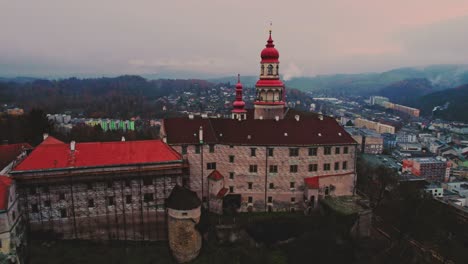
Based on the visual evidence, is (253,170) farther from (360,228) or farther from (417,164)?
(417,164)

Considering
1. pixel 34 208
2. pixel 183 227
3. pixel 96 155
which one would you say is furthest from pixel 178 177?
pixel 34 208

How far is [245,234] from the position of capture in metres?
42.2

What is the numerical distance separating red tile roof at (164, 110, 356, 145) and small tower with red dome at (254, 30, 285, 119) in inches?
540

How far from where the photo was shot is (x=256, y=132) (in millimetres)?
47719

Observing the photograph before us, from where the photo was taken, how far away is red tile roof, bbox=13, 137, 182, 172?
38.5 m

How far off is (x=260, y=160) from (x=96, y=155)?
20.4 m

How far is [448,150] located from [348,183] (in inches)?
4006

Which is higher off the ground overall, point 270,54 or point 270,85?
point 270,54

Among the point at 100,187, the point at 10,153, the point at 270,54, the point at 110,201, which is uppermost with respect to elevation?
the point at 270,54

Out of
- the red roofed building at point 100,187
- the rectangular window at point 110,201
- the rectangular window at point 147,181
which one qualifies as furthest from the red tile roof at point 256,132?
the rectangular window at point 110,201

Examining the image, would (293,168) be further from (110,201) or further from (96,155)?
(96,155)

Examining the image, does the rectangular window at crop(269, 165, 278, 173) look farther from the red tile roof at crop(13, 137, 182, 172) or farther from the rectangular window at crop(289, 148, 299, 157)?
the red tile roof at crop(13, 137, 182, 172)

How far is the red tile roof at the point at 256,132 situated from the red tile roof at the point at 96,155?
126 inches

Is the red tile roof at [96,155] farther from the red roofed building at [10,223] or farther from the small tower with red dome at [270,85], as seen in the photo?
the small tower with red dome at [270,85]
